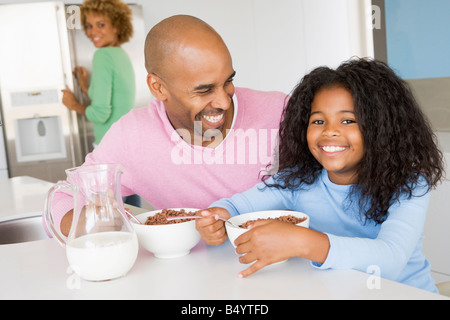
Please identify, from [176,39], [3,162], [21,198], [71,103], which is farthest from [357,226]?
[3,162]

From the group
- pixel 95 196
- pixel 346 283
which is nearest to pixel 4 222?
pixel 95 196

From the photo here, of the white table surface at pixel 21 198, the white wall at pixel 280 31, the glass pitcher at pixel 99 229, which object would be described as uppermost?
the white wall at pixel 280 31

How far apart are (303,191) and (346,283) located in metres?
0.47

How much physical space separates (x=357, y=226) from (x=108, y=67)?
207 centimetres

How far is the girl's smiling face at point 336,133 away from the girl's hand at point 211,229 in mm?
297

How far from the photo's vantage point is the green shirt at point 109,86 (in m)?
2.86

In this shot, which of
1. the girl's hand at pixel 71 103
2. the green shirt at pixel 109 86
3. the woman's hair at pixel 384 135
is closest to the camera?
the woman's hair at pixel 384 135

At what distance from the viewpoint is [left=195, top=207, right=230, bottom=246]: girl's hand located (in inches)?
39.5

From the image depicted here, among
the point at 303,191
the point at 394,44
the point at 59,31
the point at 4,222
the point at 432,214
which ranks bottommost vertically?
the point at 432,214

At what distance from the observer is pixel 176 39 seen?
4.18 ft

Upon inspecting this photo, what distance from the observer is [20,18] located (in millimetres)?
3521

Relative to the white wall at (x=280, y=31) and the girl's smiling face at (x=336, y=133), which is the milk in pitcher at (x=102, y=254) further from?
the white wall at (x=280, y=31)

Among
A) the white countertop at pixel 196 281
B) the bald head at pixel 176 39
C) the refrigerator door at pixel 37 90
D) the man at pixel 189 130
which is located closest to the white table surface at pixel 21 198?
the man at pixel 189 130

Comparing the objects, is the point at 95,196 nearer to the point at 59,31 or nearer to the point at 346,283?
the point at 346,283
